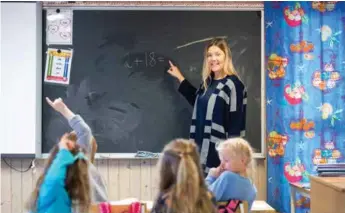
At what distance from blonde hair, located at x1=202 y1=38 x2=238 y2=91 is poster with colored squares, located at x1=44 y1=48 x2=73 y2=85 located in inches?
43.5

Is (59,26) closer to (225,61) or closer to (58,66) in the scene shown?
(58,66)

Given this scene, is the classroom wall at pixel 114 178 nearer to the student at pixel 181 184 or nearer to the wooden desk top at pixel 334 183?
the wooden desk top at pixel 334 183

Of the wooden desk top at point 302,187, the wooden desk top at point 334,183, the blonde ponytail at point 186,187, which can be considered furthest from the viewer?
the wooden desk top at point 302,187

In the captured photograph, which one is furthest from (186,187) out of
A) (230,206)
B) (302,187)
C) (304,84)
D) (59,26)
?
(59,26)

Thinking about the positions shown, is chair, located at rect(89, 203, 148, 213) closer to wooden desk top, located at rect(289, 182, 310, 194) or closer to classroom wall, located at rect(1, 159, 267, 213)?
classroom wall, located at rect(1, 159, 267, 213)

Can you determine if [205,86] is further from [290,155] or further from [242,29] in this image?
[290,155]

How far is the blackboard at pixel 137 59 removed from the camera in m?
3.99

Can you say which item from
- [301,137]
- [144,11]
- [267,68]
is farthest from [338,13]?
[144,11]

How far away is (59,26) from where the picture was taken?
3.97 metres

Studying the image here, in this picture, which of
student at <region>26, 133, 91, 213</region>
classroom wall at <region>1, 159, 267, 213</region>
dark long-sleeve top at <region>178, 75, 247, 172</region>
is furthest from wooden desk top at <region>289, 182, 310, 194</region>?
student at <region>26, 133, 91, 213</region>

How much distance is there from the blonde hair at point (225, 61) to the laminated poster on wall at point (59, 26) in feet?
3.68

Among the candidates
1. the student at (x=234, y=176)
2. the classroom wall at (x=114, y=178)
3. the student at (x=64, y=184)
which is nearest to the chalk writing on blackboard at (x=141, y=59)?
the classroom wall at (x=114, y=178)

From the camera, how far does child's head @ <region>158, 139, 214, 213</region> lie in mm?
2111

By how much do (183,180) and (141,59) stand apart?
2012 mm
